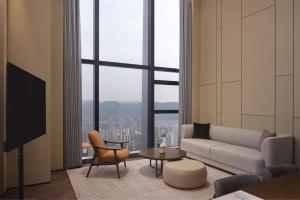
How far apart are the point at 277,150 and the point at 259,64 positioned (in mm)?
1868

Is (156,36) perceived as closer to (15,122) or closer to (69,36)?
(69,36)

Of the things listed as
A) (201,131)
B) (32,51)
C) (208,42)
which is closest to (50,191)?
(32,51)

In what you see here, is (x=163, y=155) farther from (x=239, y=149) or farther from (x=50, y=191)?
(x=50, y=191)

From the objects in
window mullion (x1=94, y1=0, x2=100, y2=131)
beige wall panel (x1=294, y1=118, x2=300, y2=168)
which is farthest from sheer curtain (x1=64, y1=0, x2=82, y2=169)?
beige wall panel (x1=294, y1=118, x2=300, y2=168)

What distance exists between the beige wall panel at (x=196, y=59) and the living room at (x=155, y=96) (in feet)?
0.11

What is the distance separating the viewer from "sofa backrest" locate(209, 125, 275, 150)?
428 centimetres

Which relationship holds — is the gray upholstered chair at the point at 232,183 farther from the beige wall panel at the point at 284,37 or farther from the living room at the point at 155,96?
the beige wall panel at the point at 284,37

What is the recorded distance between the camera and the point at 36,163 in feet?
11.7

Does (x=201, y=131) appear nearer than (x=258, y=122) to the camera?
No

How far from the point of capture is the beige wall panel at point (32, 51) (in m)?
3.42

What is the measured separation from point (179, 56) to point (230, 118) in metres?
2.17

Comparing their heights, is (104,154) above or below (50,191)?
above

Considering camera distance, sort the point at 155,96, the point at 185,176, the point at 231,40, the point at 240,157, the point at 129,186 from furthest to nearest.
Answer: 1. the point at 155,96
2. the point at 231,40
3. the point at 240,157
4. the point at 129,186
5. the point at 185,176

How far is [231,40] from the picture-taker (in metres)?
5.27
